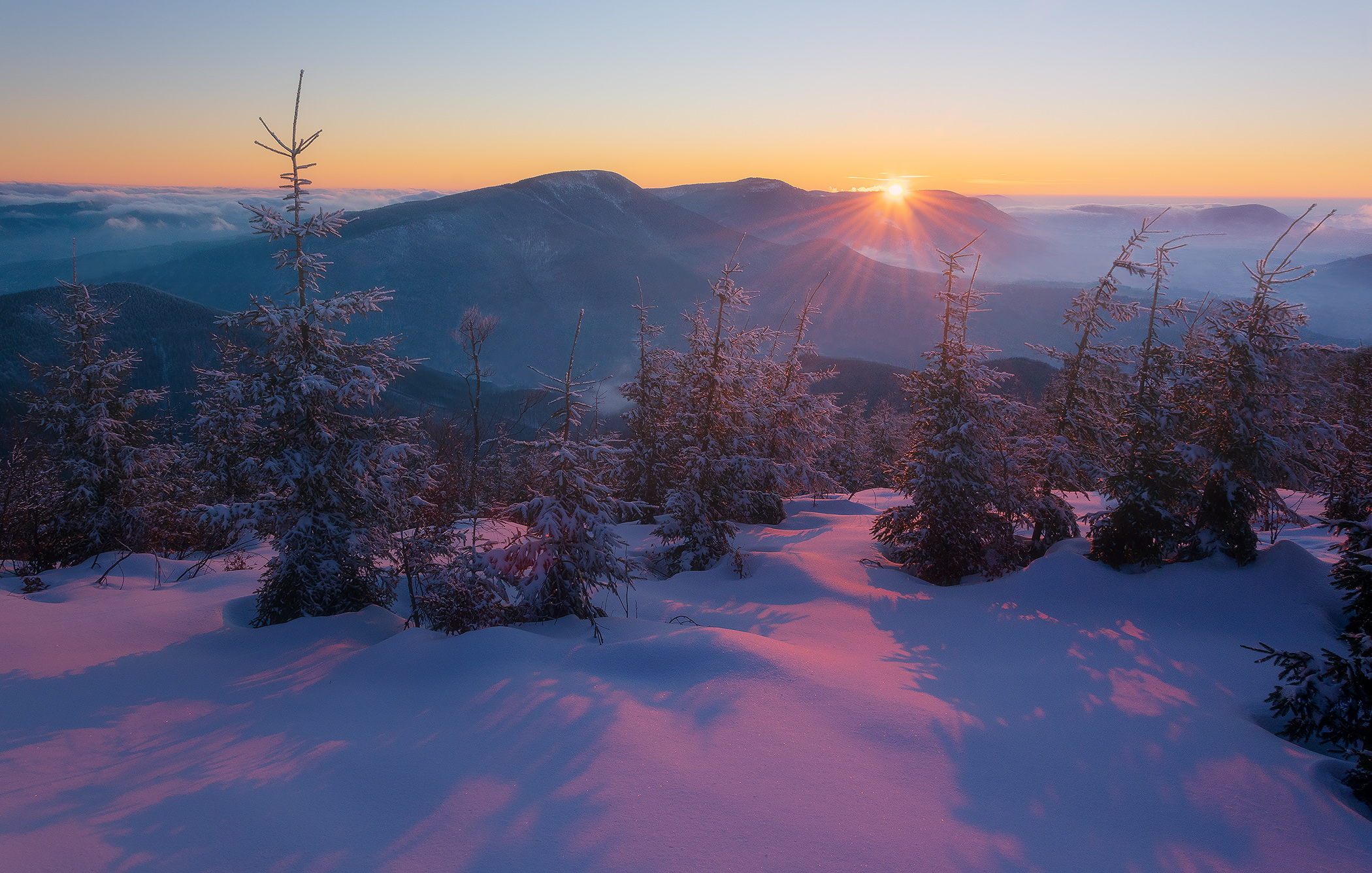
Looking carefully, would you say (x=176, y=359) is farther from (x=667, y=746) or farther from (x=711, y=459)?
(x=667, y=746)

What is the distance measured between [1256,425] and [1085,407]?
3160mm

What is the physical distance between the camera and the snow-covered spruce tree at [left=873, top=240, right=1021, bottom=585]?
13094mm

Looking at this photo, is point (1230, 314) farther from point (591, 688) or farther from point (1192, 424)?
point (591, 688)

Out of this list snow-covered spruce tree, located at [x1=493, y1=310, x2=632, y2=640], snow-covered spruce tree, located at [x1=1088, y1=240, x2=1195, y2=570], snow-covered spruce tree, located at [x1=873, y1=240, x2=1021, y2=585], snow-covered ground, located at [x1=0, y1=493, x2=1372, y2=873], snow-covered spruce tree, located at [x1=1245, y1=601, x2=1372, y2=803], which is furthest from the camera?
snow-covered spruce tree, located at [x1=873, y1=240, x2=1021, y2=585]

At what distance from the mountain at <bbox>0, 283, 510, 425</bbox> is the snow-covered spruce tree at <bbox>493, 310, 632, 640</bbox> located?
317 ft

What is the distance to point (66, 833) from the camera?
4.84 meters

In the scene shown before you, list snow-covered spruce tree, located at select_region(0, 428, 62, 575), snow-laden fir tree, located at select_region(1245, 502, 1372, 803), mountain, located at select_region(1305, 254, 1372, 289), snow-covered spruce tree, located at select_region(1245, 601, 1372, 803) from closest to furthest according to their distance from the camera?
snow-covered spruce tree, located at select_region(1245, 601, 1372, 803) → snow-laden fir tree, located at select_region(1245, 502, 1372, 803) → snow-covered spruce tree, located at select_region(0, 428, 62, 575) → mountain, located at select_region(1305, 254, 1372, 289)

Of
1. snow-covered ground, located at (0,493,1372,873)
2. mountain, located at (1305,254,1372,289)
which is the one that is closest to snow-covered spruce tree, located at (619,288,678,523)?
snow-covered ground, located at (0,493,1372,873)

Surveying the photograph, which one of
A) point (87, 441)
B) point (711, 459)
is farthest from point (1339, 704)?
point (87, 441)

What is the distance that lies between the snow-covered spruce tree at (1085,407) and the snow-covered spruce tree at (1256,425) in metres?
1.92

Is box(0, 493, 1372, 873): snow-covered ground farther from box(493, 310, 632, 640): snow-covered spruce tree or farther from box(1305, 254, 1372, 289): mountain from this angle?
box(1305, 254, 1372, 289): mountain

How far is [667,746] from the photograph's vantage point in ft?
19.6

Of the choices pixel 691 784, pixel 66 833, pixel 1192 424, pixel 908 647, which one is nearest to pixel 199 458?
pixel 66 833

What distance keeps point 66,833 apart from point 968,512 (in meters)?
13.5
